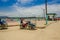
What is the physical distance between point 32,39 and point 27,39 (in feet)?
1.03

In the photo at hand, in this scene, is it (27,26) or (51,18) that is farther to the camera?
(51,18)

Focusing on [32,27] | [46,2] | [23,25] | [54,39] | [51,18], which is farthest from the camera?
[51,18]

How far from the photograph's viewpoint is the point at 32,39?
33.0ft

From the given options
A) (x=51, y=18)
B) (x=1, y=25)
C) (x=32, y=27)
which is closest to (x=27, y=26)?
(x=32, y=27)

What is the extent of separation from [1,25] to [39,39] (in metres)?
10.0

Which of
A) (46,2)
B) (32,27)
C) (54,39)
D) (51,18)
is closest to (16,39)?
(54,39)

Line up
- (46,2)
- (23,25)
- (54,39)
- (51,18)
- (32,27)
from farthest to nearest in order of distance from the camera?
1. (51,18)
2. (46,2)
3. (23,25)
4. (32,27)
5. (54,39)

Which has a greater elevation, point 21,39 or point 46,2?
point 46,2

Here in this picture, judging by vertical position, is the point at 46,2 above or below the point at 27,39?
above

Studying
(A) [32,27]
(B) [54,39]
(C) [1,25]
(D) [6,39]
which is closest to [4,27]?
(C) [1,25]

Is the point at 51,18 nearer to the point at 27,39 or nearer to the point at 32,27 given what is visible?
the point at 32,27

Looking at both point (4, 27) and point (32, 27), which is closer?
point (32, 27)

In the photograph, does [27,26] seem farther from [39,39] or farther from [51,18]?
[51,18]

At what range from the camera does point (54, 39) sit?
983cm
